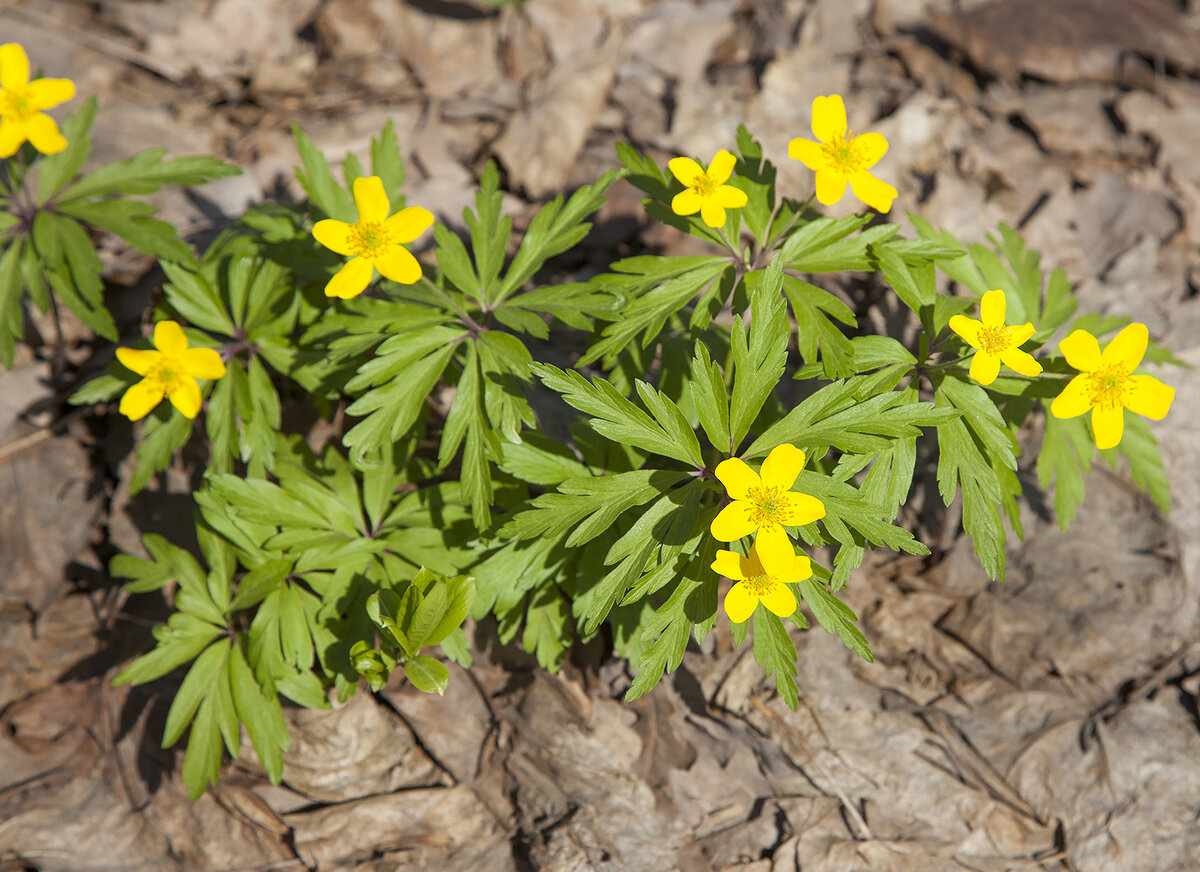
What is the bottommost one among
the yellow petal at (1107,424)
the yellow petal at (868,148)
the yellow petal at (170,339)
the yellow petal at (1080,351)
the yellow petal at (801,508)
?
the yellow petal at (170,339)

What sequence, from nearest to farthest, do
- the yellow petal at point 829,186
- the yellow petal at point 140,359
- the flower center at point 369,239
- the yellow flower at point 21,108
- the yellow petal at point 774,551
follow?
the yellow petal at point 774,551, the yellow petal at point 829,186, the flower center at point 369,239, the yellow petal at point 140,359, the yellow flower at point 21,108

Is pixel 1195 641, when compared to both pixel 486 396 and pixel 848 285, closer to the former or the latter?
pixel 848 285

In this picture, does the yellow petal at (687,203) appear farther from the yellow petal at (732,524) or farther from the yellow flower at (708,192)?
the yellow petal at (732,524)

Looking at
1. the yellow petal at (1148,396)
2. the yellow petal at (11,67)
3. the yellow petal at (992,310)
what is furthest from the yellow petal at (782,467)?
the yellow petal at (11,67)

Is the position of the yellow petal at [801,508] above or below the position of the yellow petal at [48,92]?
above

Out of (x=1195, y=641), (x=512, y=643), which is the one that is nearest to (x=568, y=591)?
(x=512, y=643)

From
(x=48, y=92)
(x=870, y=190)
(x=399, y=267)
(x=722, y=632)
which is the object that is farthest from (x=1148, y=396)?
(x=48, y=92)

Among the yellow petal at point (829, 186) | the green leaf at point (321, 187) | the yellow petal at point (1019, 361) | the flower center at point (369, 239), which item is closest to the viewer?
the yellow petal at point (1019, 361)
